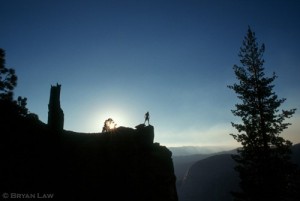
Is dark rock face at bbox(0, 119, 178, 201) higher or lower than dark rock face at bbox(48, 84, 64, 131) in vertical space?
lower

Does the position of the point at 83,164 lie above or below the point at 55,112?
below

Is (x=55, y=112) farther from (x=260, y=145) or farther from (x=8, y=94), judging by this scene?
(x=260, y=145)

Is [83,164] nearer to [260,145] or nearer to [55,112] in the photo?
[55,112]

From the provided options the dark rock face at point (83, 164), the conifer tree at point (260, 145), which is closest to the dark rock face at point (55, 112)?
the dark rock face at point (83, 164)

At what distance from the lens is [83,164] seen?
25094 mm

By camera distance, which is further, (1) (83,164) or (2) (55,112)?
(2) (55,112)

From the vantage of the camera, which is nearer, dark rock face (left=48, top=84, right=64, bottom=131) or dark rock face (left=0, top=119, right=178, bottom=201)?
dark rock face (left=0, top=119, right=178, bottom=201)

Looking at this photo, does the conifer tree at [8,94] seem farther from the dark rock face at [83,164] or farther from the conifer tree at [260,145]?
the conifer tree at [260,145]

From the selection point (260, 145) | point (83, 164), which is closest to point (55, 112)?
point (83, 164)

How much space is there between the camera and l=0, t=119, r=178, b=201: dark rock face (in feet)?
69.9

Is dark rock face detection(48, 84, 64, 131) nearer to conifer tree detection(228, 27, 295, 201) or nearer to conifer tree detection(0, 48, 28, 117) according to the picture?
conifer tree detection(0, 48, 28, 117)

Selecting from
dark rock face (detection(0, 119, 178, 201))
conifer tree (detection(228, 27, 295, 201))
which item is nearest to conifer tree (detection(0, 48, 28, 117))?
dark rock face (detection(0, 119, 178, 201))

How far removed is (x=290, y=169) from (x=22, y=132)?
2639cm

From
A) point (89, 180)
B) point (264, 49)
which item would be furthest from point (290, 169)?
point (89, 180)
